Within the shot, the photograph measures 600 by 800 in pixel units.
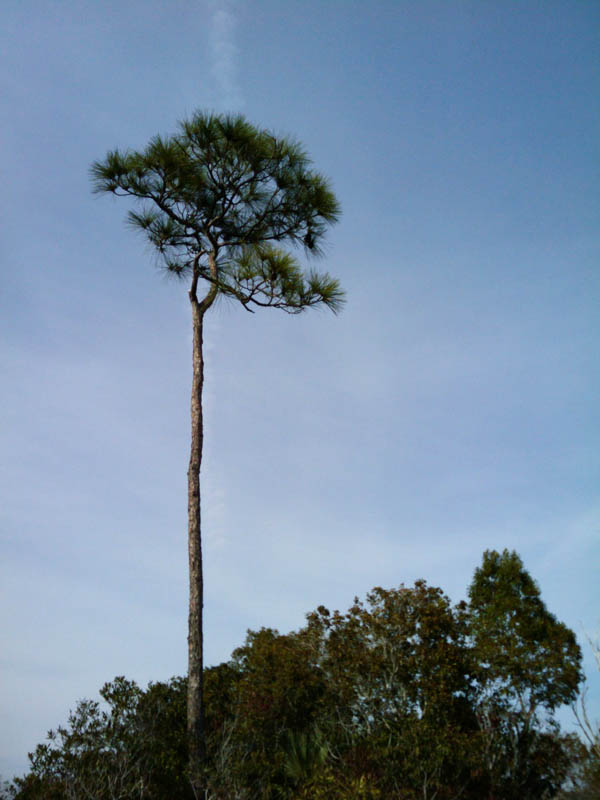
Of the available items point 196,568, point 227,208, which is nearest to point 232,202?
point 227,208

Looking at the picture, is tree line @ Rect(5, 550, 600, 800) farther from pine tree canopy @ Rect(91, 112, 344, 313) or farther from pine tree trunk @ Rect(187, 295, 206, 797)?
pine tree canopy @ Rect(91, 112, 344, 313)

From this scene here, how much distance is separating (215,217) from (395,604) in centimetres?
862

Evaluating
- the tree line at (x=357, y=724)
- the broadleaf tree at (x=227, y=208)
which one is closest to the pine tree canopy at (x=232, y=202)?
the broadleaf tree at (x=227, y=208)

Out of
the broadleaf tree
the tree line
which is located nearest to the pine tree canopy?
the broadleaf tree

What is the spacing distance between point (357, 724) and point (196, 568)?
15.8 ft

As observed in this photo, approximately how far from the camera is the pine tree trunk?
794cm

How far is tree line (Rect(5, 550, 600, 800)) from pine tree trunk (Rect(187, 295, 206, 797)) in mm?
209

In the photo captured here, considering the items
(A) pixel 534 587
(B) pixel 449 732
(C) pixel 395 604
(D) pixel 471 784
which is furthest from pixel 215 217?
(A) pixel 534 587

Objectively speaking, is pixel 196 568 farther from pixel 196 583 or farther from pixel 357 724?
pixel 357 724

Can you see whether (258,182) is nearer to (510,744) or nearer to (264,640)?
(264,640)

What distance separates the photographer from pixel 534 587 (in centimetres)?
2000

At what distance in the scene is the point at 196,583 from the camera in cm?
919

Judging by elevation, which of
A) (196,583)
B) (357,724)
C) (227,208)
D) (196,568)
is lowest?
(357,724)

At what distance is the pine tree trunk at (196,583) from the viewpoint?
7.94 metres
